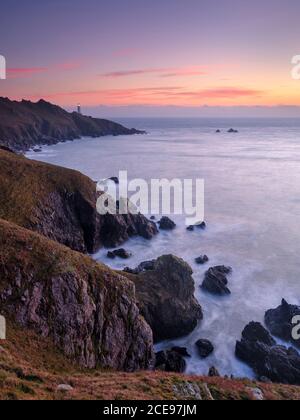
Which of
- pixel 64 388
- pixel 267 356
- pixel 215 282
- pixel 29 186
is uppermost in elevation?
pixel 29 186

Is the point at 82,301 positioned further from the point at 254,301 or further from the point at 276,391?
the point at 254,301

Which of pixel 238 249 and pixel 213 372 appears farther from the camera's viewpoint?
pixel 238 249

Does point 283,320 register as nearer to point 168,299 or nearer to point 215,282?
point 215,282

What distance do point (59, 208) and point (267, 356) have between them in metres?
43.3

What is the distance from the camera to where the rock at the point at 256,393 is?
27.6 meters

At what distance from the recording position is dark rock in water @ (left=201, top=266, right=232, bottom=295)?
56.6 metres

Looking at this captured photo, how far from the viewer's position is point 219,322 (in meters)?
50.2

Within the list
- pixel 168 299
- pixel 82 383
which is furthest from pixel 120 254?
pixel 82 383

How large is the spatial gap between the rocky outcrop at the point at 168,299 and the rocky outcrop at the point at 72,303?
22.7 ft

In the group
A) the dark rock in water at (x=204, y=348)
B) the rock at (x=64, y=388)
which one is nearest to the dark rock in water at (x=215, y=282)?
the dark rock in water at (x=204, y=348)

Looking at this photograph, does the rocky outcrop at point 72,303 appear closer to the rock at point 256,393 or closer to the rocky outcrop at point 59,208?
the rock at point 256,393

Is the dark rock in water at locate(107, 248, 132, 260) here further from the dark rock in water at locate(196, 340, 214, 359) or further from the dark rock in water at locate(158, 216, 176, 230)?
the dark rock in water at locate(196, 340, 214, 359)

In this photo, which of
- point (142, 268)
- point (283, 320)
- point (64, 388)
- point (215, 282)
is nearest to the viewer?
point (64, 388)

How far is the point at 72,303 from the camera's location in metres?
35.6
